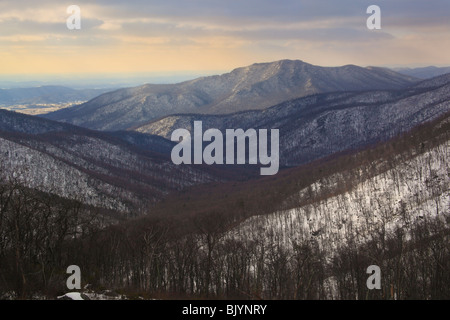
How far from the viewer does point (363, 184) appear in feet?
440

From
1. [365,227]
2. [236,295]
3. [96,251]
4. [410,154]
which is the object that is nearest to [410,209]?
[365,227]

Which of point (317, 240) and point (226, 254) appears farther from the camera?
point (317, 240)

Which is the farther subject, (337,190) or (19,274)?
(337,190)

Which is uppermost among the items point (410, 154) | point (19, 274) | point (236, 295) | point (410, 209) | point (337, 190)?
point (410, 154)

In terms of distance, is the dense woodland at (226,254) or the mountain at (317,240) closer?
the dense woodland at (226,254)

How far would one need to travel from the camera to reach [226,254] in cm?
8156

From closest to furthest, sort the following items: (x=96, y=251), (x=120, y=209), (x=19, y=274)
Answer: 1. (x=19, y=274)
2. (x=96, y=251)
3. (x=120, y=209)

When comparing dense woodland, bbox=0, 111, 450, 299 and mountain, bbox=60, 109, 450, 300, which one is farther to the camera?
mountain, bbox=60, 109, 450, 300

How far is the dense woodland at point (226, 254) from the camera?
149 ft

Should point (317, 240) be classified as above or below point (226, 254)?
above

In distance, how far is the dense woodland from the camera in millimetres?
45344
